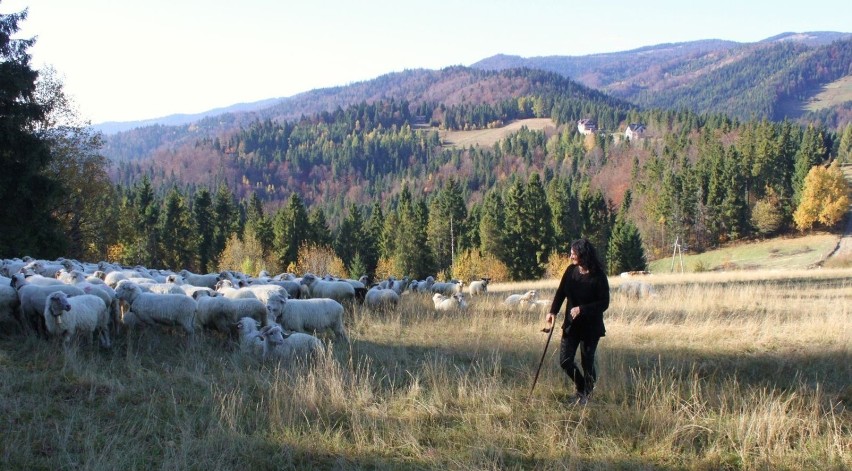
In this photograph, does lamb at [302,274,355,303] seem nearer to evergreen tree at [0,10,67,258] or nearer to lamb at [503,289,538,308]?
lamb at [503,289,538,308]

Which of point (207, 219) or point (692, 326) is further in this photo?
point (207, 219)

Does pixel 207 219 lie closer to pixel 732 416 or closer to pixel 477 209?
pixel 477 209

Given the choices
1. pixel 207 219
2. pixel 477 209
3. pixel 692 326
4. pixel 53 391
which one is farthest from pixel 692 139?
pixel 53 391

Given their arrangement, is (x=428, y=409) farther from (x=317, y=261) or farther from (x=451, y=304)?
(x=317, y=261)

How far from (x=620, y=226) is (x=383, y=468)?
2809 inches

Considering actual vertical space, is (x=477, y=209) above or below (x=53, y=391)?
below

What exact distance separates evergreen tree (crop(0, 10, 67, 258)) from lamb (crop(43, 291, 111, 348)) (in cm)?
1834

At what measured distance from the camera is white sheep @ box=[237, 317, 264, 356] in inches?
397

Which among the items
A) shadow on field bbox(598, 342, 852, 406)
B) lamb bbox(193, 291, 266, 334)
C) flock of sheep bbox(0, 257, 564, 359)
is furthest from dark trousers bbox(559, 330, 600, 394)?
lamb bbox(193, 291, 266, 334)

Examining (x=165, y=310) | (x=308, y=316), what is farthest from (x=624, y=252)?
(x=165, y=310)

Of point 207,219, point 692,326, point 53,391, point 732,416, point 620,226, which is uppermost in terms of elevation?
point 53,391

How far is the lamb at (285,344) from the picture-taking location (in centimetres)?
988

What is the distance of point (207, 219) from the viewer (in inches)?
2825

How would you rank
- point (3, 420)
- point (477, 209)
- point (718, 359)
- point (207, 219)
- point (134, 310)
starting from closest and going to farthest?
point (3, 420)
point (718, 359)
point (134, 310)
point (207, 219)
point (477, 209)
